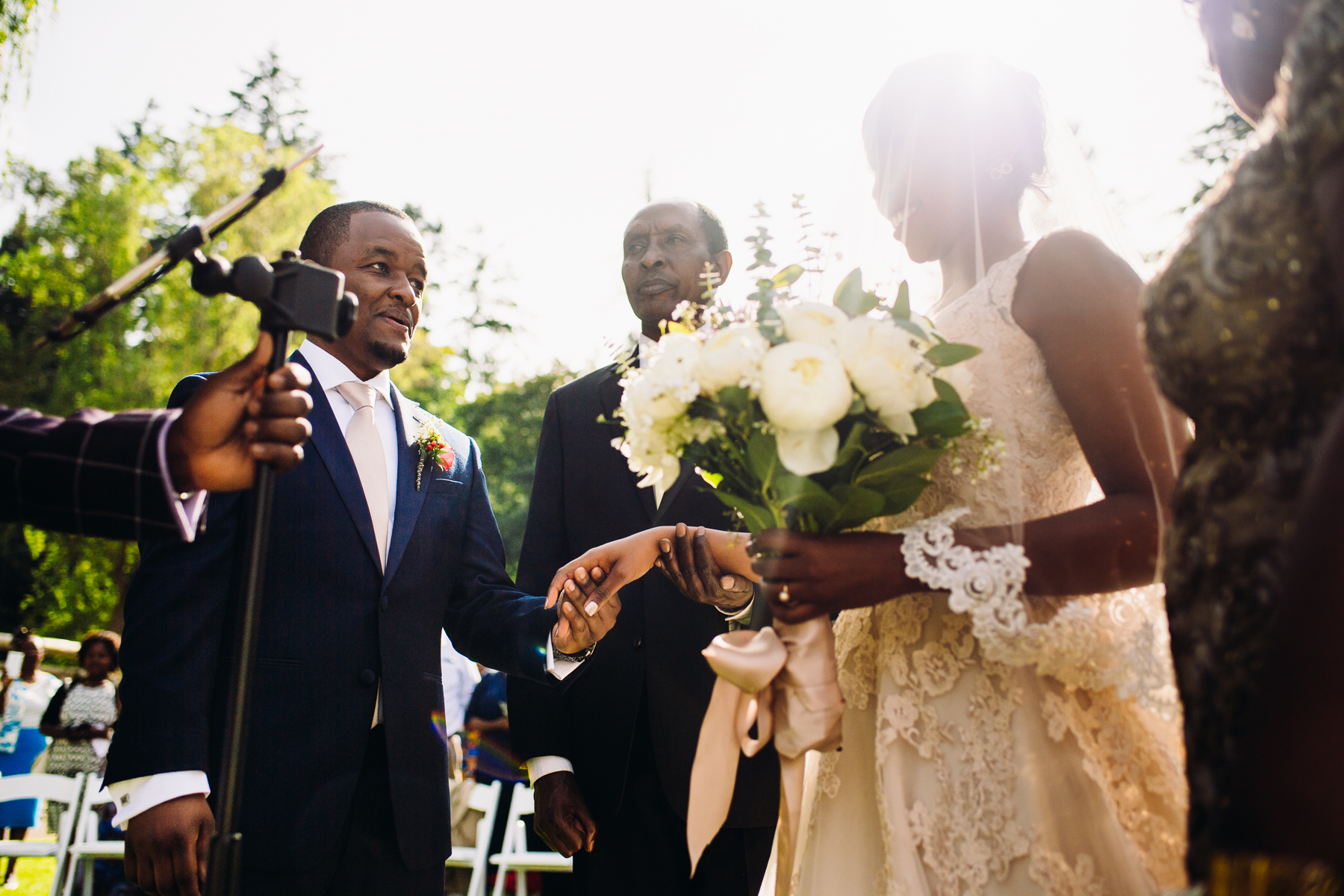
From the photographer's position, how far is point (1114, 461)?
1.93 m

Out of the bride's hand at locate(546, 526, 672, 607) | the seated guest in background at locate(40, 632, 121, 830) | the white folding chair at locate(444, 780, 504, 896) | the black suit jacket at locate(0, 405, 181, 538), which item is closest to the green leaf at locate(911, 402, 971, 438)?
the bride's hand at locate(546, 526, 672, 607)

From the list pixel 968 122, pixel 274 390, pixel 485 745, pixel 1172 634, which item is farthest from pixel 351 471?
pixel 485 745

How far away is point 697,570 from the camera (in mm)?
2605

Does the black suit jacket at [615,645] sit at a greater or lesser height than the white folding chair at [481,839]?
greater

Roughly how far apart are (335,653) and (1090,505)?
7.08 feet

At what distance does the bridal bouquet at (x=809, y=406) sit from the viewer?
180cm

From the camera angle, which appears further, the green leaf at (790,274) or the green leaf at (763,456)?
the green leaf at (790,274)

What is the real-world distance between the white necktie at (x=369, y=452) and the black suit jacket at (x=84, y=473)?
3.37 feet

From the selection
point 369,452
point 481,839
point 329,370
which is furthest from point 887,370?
point 481,839

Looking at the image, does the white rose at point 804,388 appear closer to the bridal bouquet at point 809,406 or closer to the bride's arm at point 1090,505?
the bridal bouquet at point 809,406

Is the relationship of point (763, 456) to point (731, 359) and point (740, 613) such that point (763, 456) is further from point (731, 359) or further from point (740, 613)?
point (740, 613)

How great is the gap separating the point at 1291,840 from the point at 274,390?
1.92 m

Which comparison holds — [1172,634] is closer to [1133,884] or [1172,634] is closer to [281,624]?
[1133,884]

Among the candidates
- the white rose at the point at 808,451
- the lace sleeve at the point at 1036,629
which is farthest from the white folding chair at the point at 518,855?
the white rose at the point at 808,451
